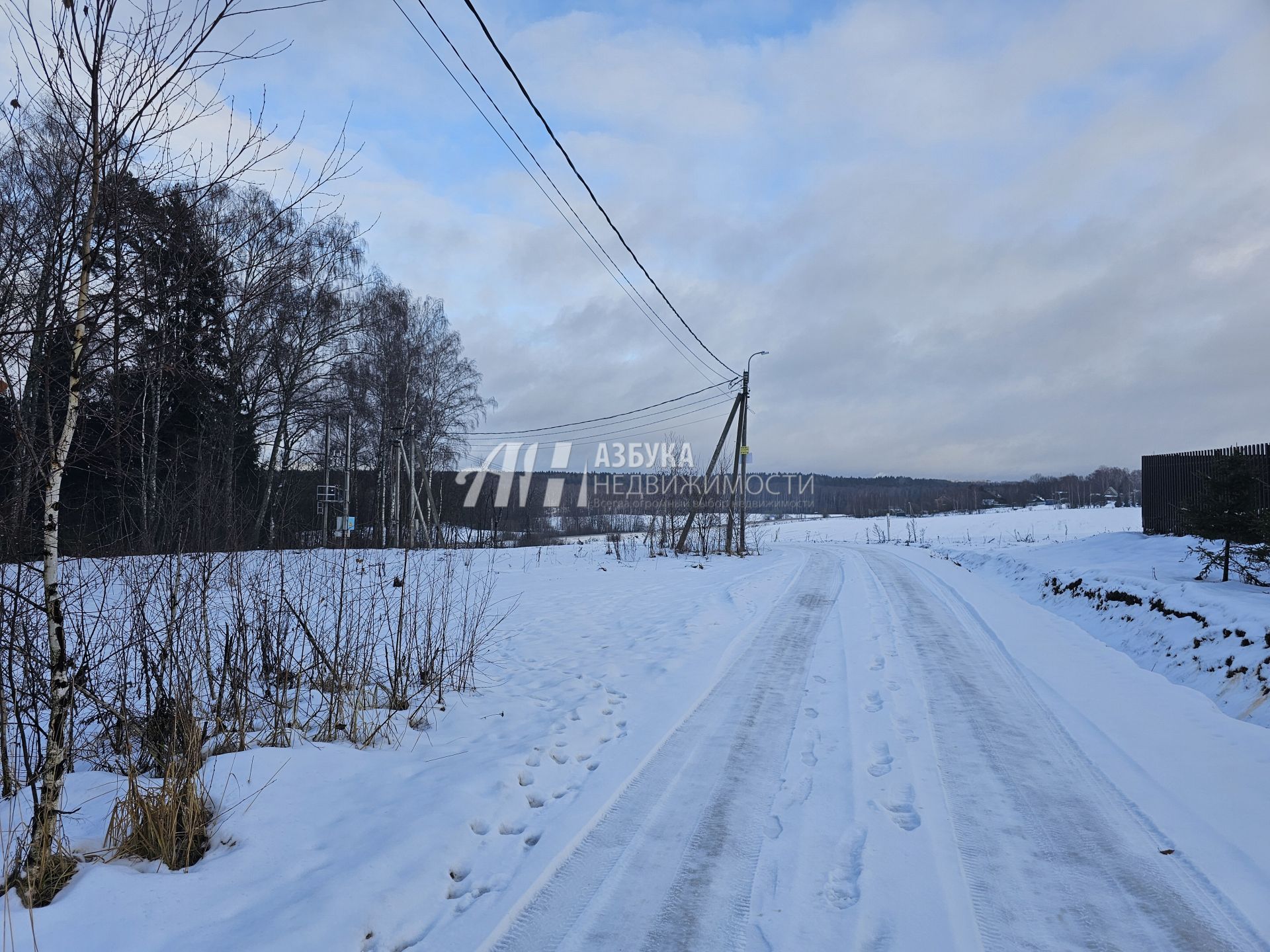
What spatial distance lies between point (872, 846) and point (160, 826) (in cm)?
342

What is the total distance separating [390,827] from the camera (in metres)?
3.24

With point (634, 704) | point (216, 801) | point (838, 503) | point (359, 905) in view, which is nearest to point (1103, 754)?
point (634, 704)

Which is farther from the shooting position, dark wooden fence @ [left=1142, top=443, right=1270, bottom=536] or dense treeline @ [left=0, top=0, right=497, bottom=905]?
dark wooden fence @ [left=1142, top=443, right=1270, bottom=536]

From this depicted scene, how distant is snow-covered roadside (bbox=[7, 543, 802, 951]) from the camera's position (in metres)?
2.47

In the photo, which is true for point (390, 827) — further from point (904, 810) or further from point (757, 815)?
point (904, 810)

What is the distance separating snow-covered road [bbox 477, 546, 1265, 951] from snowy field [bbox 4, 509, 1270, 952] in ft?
0.05

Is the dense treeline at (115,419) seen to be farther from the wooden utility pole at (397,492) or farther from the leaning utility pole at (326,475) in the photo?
the wooden utility pole at (397,492)

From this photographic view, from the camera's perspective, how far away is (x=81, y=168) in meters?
2.59

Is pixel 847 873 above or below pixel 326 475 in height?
Result: below

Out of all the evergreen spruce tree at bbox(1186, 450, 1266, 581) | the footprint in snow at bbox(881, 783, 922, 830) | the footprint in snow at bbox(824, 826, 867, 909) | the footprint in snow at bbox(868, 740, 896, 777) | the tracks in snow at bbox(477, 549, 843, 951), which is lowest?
the tracks in snow at bbox(477, 549, 843, 951)

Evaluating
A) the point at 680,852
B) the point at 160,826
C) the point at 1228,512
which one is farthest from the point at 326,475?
the point at 1228,512

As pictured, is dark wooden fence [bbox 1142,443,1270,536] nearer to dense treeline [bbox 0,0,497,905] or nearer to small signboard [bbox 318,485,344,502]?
dense treeline [bbox 0,0,497,905]

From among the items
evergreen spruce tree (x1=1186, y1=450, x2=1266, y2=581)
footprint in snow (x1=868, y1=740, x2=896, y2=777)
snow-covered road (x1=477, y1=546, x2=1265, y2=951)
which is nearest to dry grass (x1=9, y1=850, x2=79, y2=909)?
snow-covered road (x1=477, y1=546, x2=1265, y2=951)

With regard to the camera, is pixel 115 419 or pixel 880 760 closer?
pixel 115 419
